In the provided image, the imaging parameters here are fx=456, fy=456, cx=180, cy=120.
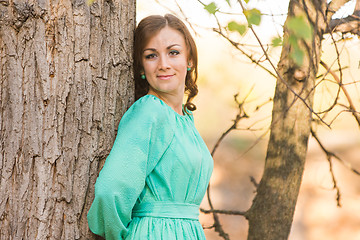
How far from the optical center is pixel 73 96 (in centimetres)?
175

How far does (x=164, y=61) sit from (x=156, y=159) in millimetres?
443

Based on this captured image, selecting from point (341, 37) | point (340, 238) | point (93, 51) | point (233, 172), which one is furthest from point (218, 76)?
point (93, 51)

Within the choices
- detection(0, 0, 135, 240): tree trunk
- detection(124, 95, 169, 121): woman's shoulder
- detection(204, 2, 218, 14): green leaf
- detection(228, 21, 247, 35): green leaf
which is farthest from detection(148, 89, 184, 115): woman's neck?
detection(228, 21, 247, 35): green leaf

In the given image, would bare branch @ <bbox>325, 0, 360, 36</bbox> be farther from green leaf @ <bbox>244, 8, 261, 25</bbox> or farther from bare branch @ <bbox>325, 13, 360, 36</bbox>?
green leaf @ <bbox>244, 8, 261, 25</bbox>

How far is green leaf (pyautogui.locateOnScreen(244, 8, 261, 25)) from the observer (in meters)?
1.43

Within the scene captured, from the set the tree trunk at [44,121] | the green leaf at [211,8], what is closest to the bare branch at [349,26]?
the green leaf at [211,8]

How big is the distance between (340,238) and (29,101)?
766 cm

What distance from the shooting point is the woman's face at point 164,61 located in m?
1.97

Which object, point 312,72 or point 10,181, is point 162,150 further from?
point 312,72

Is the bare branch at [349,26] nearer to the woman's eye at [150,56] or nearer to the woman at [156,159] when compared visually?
the woman at [156,159]

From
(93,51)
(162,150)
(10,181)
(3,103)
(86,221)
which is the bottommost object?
(86,221)

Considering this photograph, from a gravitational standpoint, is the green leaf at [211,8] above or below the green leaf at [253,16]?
above

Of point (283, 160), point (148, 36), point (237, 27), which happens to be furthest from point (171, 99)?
point (283, 160)

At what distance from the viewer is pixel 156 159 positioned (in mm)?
1784
